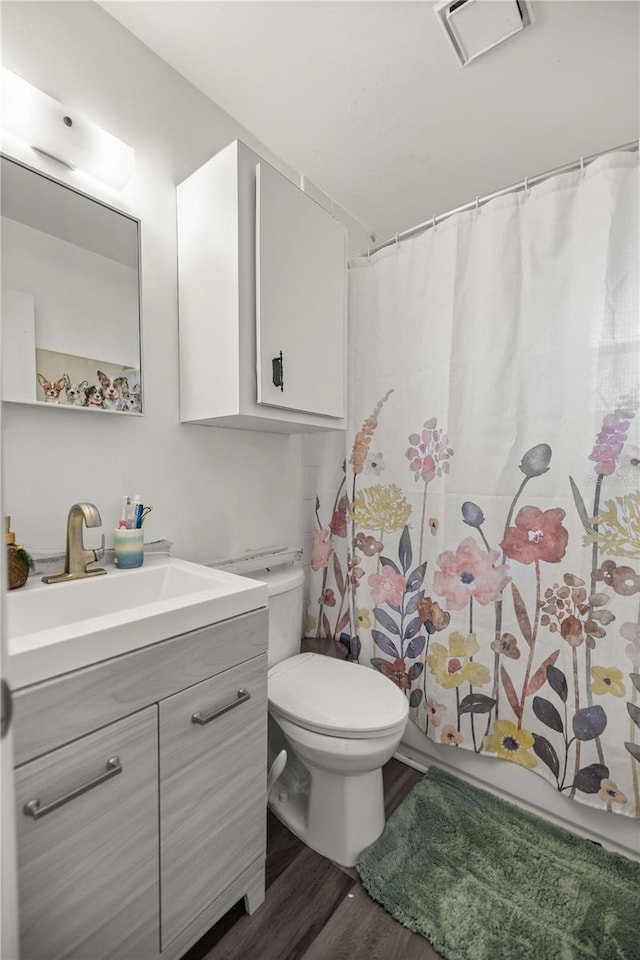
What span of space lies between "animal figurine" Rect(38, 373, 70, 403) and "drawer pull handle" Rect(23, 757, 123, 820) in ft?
2.69

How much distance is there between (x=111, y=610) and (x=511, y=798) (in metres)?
1.43

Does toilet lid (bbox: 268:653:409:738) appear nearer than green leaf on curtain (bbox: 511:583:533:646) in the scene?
Yes

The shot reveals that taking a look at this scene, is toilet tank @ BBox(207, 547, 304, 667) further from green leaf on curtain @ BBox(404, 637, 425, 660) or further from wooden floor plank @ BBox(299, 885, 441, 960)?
wooden floor plank @ BBox(299, 885, 441, 960)

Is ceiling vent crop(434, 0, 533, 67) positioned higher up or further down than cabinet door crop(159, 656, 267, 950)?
higher up

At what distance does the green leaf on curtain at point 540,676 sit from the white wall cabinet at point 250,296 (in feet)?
3.46

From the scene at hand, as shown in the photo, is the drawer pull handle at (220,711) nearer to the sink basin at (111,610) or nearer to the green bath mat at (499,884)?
the sink basin at (111,610)

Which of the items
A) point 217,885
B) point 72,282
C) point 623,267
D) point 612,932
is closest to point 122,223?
point 72,282

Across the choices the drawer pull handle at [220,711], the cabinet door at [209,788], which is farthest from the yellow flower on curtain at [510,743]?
the drawer pull handle at [220,711]

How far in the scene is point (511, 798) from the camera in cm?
148

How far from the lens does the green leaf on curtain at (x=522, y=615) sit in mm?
1394

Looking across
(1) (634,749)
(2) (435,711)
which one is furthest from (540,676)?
(2) (435,711)

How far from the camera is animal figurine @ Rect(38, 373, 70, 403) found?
1082 mm

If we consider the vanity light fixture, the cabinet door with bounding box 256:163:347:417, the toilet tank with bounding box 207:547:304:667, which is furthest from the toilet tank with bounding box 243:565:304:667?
the vanity light fixture

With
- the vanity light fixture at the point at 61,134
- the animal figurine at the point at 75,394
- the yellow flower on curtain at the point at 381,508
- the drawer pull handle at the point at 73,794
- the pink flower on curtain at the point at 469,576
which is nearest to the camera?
the drawer pull handle at the point at 73,794
